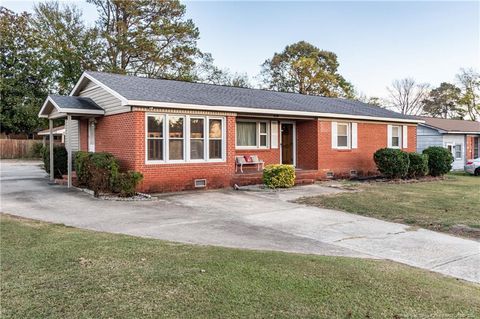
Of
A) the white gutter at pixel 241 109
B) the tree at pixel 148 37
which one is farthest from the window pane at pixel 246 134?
the tree at pixel 148 37

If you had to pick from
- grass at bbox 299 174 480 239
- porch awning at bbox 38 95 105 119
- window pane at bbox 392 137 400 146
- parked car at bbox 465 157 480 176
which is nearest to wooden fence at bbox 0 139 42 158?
porch awning at bbox 38 95 105 119

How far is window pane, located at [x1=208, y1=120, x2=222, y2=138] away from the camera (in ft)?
45.7

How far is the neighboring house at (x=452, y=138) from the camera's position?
25.9 meters

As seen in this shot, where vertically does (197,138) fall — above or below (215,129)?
below

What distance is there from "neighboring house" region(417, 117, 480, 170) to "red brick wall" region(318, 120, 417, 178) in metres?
8.37

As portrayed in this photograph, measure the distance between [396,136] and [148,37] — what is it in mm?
23411

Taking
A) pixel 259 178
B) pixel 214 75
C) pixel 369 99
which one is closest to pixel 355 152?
pixel 259 178

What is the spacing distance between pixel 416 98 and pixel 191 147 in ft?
158

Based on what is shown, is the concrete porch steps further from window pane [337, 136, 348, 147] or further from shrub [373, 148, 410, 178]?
shrub [373, 148, 410, 178]

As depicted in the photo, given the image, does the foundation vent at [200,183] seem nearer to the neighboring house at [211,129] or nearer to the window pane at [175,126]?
the neighboring house at [211,129]

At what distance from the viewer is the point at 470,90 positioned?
145ft

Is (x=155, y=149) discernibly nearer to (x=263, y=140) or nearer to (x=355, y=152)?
(x=263, y=140)

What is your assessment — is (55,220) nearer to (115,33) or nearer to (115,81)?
(115,81)

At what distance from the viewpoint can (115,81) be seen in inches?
565
